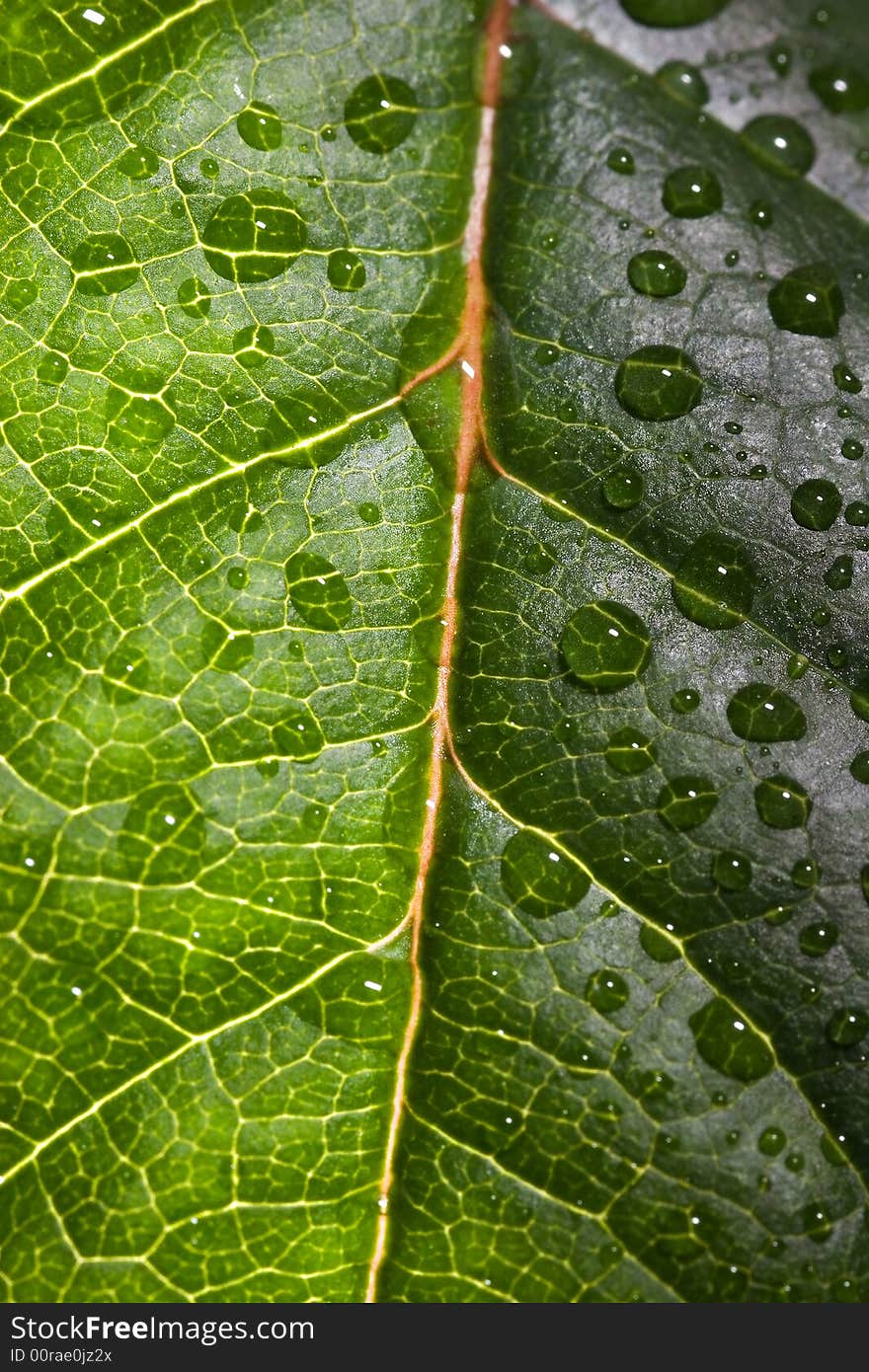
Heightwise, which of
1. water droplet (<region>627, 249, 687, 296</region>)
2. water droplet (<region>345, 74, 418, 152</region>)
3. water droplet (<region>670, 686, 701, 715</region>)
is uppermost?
water droplet (<region>345, 74, 418, 152</region>)

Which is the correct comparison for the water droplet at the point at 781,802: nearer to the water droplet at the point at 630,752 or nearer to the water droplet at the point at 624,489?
the water droplet at the point at 630,752

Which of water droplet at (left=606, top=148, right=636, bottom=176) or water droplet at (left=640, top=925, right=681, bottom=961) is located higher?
water droplet at (left=606, top=148, right=636, bottom=176)

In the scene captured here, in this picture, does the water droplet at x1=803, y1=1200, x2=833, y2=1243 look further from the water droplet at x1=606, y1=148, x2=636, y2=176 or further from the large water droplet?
the water droplet at x1=606, y1=148, x2=636, y2=176

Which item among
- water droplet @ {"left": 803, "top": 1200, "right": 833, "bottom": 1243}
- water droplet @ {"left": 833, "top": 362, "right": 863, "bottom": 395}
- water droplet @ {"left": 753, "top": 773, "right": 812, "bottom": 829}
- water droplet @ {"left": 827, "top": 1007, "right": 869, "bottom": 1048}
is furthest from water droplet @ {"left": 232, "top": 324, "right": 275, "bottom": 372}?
water droplet @ {"left": 803, "top": 1200, "right": 833, "bottom": 1243}

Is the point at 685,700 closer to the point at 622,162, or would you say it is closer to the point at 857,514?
the point at 857,514

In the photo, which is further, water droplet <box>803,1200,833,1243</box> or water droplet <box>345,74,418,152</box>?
water droplet <box>345,74,418,152</box>

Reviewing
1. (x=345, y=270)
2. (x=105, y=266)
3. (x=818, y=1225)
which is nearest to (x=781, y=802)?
(x=818, y=1225)
